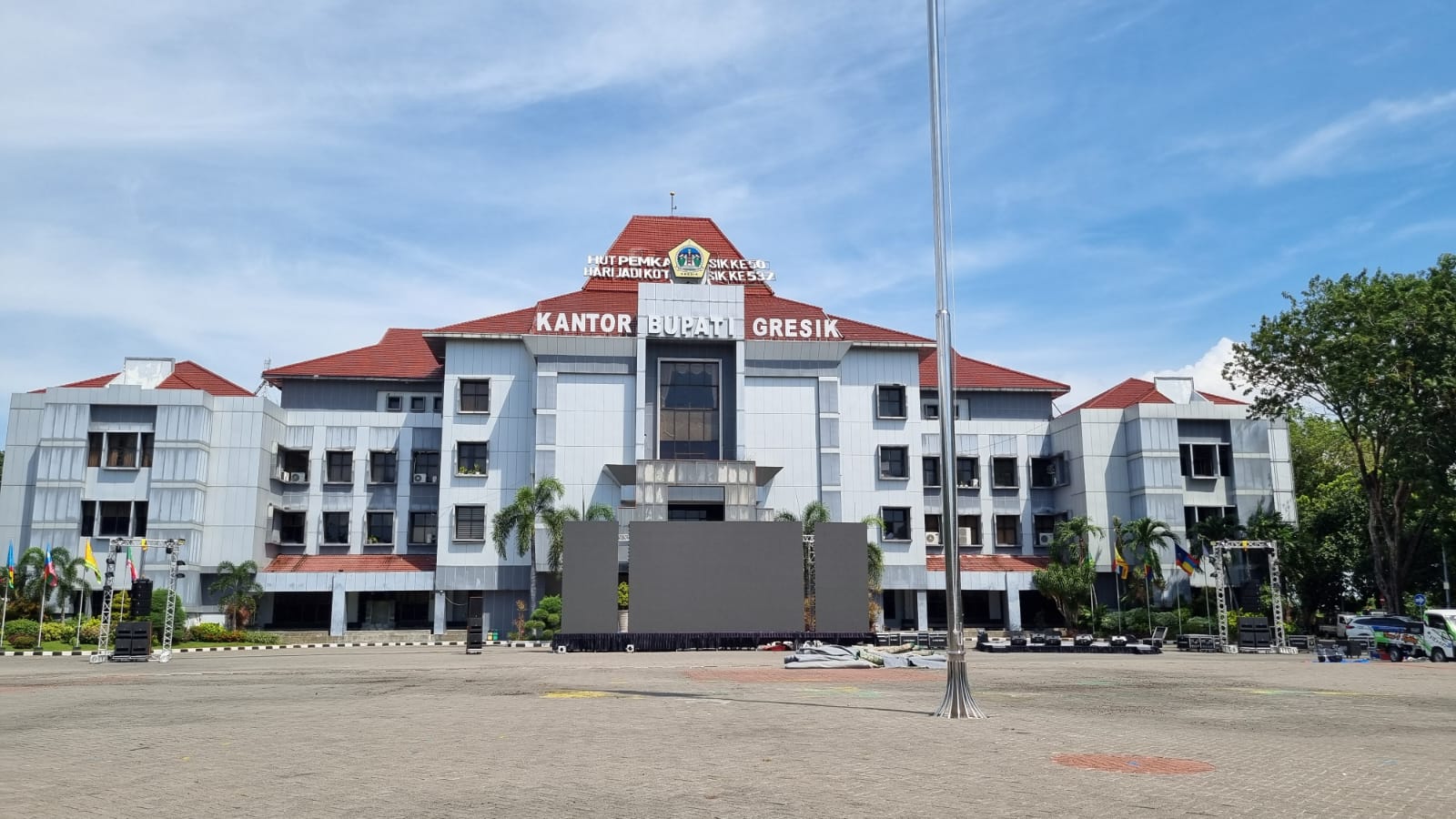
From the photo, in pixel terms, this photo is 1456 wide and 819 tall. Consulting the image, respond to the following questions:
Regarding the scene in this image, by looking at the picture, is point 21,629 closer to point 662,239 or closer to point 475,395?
point 475,395

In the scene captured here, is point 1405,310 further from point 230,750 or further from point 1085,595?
point 230,750

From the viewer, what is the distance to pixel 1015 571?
5484 cm

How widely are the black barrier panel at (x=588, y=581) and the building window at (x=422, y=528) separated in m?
18.7

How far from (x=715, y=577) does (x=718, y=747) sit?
28408 mm

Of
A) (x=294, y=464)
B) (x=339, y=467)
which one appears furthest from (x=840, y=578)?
(x=294, y=464)

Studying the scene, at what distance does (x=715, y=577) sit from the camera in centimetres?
4047

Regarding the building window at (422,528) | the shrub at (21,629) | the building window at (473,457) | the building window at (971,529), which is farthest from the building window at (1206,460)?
the shrub at (21,629)

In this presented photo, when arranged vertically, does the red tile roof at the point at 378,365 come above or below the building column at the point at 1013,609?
above

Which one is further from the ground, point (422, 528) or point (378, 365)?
point (378, 365)

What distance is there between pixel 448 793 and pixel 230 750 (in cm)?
417

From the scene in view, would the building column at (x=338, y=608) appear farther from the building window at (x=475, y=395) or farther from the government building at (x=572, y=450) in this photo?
the building window at (x=475, y=395)

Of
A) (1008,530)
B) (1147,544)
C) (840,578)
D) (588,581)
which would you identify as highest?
(1008,530)

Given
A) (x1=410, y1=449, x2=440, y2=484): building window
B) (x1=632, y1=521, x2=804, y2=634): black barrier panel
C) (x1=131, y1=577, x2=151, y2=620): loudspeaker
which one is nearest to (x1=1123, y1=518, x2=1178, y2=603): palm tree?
(x1=632, y1=521, x2=804, y2=634): black barrier panel

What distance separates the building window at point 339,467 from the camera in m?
56.2
